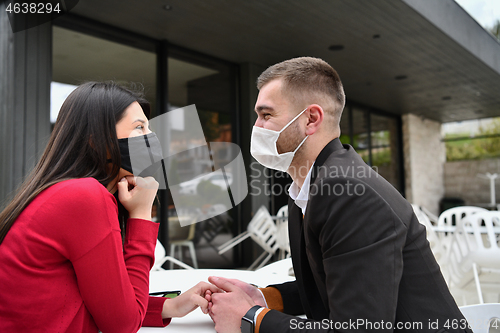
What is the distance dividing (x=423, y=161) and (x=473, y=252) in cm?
847

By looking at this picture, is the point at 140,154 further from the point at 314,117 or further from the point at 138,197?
the point at 314,117

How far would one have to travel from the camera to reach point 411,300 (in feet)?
3.06

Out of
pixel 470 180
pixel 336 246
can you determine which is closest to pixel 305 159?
pixel 336 246

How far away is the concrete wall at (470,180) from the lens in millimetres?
11477

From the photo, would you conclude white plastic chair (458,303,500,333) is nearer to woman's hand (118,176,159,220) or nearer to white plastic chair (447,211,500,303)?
woman's hand (118,176,159,220)

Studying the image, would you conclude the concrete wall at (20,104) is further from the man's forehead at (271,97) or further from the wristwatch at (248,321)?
the wristwatch at (248,321)

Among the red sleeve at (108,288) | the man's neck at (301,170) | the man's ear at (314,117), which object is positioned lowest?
A: the red sleeve at (108,288)

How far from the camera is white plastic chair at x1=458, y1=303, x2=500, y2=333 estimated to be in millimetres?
1160

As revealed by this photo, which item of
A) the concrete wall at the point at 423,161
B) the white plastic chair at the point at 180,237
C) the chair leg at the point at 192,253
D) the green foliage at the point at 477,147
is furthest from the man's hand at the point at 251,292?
the green foliage at the point at 477,147

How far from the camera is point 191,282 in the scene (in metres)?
1.77

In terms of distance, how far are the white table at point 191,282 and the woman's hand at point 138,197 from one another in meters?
0.37

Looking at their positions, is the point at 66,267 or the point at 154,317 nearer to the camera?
the point at 66,267

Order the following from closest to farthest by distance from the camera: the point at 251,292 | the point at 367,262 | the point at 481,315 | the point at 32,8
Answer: the point at 367,262, the point at 481,315, the point at 251,292, the point at 32,8

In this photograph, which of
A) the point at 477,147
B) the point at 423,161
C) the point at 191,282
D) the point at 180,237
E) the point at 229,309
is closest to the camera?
the point at 229,309
